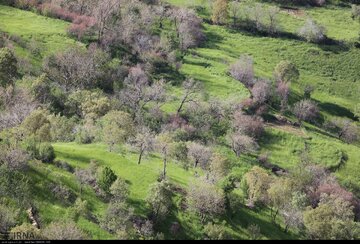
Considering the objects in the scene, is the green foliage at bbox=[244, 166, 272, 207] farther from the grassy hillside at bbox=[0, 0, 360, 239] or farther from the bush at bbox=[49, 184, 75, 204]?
the bush at bbox=[49, 184, 75, 204]

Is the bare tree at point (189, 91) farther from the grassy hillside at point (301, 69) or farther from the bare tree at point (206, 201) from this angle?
the bare tree at point (206, 201)

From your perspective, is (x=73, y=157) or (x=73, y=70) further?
(x=73, y=70)

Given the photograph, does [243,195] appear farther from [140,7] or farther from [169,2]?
[169,2]

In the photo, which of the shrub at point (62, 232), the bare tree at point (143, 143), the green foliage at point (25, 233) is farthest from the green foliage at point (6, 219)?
the bare tree at point (143, 143)

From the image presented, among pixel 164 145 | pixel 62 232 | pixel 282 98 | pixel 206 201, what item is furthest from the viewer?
pixel 282 98

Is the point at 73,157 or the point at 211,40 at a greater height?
the point at 211,40

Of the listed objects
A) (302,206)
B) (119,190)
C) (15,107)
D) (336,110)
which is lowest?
(336,110)

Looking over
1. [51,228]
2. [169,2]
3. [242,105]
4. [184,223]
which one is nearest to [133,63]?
[242,105]

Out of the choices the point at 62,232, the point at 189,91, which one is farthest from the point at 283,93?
the point at 62,232

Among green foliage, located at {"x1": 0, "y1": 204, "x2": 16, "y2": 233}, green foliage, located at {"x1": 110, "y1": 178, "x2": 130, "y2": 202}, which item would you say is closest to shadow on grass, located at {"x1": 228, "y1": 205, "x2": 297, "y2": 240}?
green foliage, located at {"x1": 110, "y1": 178, "x2": 130, "y2": 202}

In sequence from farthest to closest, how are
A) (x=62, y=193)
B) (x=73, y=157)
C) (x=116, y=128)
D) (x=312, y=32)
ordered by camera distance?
1. (x=312, y=32)
2. (x=116, y=128)
3. (x=73, y=157)
4. (x=62, y=193)

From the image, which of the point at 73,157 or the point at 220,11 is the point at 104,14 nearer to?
the point at 220,11
